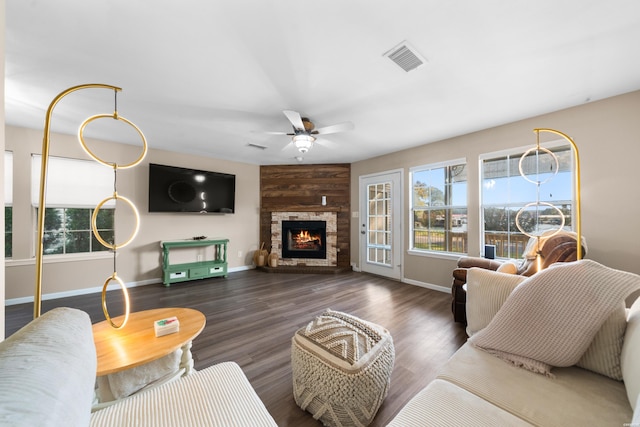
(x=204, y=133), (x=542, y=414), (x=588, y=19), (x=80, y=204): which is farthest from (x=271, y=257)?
(x=588, y=19)

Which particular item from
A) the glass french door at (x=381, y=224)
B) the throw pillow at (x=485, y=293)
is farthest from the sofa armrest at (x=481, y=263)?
the glass french door at (x=381, y=224)

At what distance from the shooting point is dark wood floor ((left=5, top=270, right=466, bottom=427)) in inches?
65.9

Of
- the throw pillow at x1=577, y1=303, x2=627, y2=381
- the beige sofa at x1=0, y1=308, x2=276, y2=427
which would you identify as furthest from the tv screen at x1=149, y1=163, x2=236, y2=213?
the throw pillow at x1=577, y1=303, x2=627, y2=381

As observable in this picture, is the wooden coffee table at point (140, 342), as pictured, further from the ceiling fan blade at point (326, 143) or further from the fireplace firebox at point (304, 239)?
the fireplace firebox at point (304, 239)

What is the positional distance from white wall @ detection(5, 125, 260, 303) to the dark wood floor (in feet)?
1.05

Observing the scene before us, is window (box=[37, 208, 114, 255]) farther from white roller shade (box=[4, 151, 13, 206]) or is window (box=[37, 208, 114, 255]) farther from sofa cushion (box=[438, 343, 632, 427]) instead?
sofa cushion (box=[438, 343, 632, 427])

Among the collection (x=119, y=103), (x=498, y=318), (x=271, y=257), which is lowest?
(x=271, y=257)

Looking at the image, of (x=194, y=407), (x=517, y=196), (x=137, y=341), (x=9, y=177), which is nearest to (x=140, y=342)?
(x=137, y=341)

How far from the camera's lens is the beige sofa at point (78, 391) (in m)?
0.43

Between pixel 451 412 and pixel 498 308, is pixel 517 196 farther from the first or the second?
pixel 451 412

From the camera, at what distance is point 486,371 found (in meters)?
1.07

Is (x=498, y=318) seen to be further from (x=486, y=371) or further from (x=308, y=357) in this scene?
(x=308, y=357)

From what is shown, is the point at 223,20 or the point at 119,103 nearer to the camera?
the point at 223,20

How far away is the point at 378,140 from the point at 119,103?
325 centimetres
